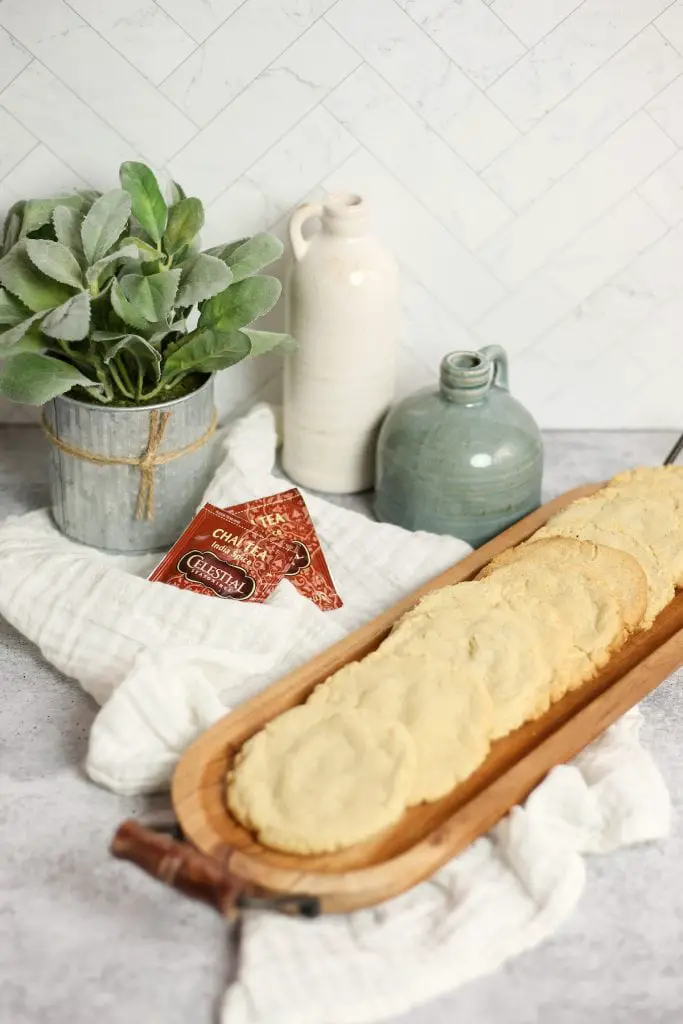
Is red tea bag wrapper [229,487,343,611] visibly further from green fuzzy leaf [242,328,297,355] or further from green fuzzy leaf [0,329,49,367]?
green fuzzy leaf [0,329,49,367]

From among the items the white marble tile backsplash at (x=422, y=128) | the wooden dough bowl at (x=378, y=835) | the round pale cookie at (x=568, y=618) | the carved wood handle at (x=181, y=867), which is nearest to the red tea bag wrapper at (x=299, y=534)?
the wooden dough bowl at (x=378, y=835)

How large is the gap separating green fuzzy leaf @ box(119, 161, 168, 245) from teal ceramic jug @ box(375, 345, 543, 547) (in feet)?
Answer: 1.20

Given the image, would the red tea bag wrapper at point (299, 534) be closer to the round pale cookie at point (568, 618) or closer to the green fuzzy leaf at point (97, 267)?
the round pale cookie at point (568, 618)

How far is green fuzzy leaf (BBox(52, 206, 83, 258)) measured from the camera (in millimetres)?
1299

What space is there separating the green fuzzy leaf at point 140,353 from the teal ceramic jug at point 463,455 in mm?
305

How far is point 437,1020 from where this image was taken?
36.6 inches

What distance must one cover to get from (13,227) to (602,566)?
2.50 feet

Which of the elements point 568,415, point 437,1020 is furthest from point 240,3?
point 437,1020

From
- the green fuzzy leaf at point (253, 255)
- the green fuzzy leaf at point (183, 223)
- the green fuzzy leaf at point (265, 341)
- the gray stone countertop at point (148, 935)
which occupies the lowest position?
the gray stone countertop at point (148, 935)

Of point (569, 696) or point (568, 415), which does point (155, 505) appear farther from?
point (568, 415)

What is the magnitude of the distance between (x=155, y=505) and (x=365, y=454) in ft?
1.01

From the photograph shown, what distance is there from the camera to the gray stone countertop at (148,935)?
37.0 inches

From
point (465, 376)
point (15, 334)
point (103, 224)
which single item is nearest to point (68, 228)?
point (103, 224)

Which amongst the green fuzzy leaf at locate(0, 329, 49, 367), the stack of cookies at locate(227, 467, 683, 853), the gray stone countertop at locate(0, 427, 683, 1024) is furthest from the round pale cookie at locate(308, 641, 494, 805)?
the green fuzzy leaf at locate(0, 329, 49, 367)
